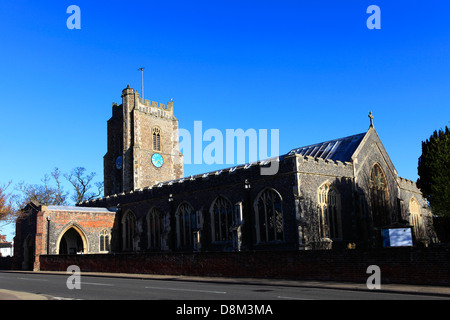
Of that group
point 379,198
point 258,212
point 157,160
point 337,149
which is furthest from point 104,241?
point 379,198

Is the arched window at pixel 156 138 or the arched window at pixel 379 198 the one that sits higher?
the arched window at pixel 156 138

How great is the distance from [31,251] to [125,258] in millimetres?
14060

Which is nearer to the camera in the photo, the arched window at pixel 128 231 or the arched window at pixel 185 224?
the arched window at pixel 185 224

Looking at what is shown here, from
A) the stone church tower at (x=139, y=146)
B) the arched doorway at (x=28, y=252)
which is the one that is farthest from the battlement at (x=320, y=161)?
the stone church tower at (x=139, y=146)

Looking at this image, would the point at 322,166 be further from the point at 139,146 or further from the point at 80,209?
the point at 139,146

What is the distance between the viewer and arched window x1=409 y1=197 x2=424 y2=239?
120ft

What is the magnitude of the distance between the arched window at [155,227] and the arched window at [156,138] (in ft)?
51.2

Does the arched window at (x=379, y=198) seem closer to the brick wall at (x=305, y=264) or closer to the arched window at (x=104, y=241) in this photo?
the brick wall at (x=305, y=264)

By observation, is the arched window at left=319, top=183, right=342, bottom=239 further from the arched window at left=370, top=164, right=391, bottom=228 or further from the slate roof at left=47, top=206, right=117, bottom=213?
the slate roof at left=47, top=206, right=117, bottom=213

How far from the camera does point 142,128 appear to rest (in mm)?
48750

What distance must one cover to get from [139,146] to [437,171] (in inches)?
1203

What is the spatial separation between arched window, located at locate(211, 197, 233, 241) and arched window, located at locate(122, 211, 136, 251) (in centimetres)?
1005

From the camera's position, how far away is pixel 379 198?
31422 mm

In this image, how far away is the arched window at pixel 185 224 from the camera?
3192 cm
